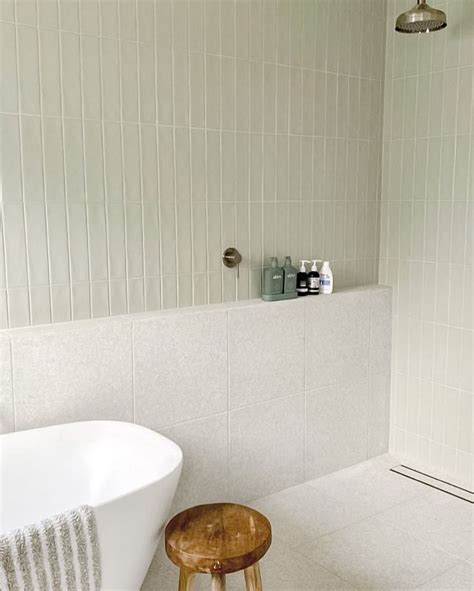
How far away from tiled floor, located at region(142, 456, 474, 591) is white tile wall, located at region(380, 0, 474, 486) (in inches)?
13.1

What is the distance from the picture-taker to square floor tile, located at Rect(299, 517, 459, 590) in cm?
243

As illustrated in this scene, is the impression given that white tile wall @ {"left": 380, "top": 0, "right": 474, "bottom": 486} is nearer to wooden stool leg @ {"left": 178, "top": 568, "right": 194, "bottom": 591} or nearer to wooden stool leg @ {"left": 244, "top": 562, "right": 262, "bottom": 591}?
wooden stool leg @ {"left": 244, "top": 562, "right": 262, "bottom": 591}

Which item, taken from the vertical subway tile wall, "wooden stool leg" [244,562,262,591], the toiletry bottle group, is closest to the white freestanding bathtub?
"wooden stool leg" [244,562,262,591]

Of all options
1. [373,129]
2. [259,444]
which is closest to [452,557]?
[259,444]

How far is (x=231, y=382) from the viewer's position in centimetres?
284

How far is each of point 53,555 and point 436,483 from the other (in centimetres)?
200

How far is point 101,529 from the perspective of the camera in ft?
5.99

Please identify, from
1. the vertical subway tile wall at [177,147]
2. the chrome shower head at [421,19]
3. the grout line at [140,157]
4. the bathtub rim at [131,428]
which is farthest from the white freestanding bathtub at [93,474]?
the chrome shower head at [421,19]

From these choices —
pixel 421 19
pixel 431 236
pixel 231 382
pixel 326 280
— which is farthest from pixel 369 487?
pixel 421 19

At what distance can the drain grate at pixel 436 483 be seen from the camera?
3049 mm

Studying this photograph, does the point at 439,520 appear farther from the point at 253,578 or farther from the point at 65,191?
the point at 65,191

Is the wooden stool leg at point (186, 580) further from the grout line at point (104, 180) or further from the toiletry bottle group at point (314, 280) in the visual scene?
→ the toiletry bottle group at point (314, 280)

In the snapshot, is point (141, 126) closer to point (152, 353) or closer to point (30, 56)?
point (30, 56)

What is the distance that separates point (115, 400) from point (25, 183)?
0.85m
